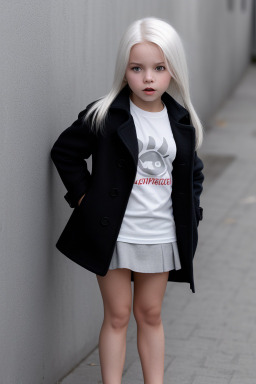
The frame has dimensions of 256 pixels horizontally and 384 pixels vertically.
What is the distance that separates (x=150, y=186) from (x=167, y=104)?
16.8 inches

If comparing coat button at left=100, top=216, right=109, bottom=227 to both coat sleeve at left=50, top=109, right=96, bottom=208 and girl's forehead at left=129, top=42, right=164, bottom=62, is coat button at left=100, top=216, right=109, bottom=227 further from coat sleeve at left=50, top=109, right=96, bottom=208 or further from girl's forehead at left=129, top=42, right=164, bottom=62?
girl's forehead at left=129, top=42, right=164, bottom=62

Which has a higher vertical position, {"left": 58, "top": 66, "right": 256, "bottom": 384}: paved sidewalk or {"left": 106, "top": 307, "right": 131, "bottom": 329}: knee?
{"left": 106, "top": 307, "right": 131, "bottom": 329}: knee

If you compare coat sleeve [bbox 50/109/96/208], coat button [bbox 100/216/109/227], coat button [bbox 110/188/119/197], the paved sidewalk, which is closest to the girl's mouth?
coat sleeve [bbox 50/109/96/208]

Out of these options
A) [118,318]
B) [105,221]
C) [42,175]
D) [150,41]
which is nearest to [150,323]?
[118,318]

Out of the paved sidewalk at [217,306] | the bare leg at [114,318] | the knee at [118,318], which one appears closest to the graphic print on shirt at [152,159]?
the bare leg at [114,318]

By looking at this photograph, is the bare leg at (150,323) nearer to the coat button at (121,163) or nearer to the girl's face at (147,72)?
the coat button at (121,163)

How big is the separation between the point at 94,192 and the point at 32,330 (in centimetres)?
74

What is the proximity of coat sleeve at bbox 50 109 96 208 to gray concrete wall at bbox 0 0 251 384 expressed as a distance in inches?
4.5

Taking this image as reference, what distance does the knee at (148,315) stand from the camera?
395 cm

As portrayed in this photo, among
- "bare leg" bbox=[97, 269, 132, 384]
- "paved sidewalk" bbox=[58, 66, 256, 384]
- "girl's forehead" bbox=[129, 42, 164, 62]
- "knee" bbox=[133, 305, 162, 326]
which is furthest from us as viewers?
"paved sidewalk" bbox=[58, 66, 256, 384]

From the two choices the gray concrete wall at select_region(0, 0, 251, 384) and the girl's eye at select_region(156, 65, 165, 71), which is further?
the girl's eye at select_region(156, 65, 165, 71)

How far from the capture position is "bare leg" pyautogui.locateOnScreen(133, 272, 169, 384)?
3903 mm

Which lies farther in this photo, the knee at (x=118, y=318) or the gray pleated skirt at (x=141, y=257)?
the knee at (x=118, y=318)

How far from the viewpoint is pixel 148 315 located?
3971mm
